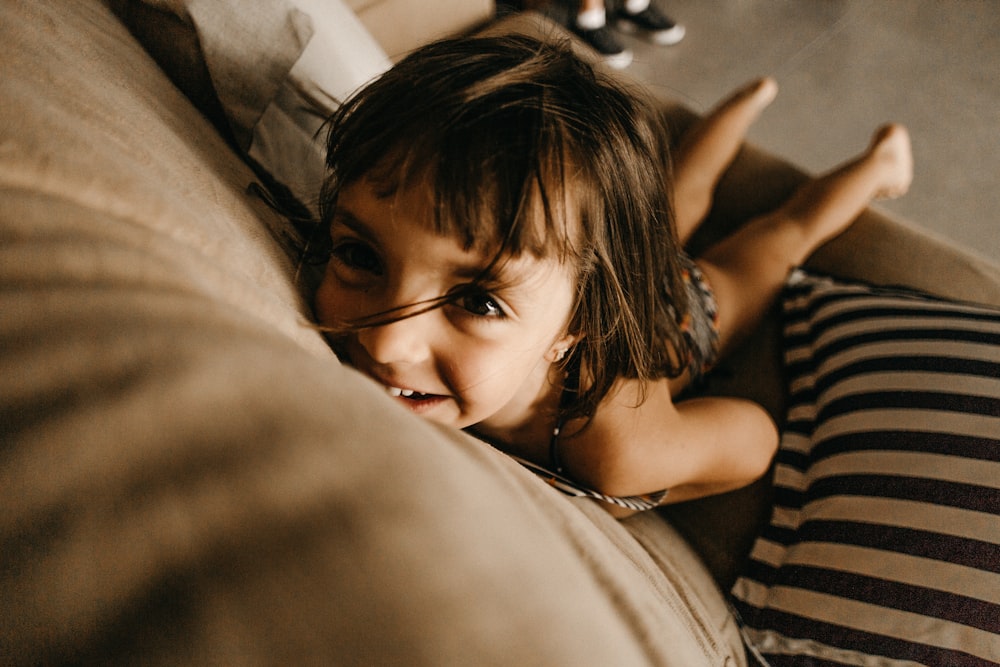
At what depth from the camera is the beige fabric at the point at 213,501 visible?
175 millimetres

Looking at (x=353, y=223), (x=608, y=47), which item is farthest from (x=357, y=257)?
(x=608, y=47)

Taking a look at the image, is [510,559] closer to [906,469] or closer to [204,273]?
[204,273]

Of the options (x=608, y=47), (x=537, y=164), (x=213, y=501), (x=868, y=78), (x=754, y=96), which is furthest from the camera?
(x=608, y=47)

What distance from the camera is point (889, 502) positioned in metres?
0.73

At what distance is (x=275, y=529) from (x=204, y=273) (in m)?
0.13

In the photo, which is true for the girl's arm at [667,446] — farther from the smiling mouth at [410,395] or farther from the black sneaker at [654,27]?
the black sneaker at [654,27]

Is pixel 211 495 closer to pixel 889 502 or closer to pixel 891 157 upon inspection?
pixel 889 502

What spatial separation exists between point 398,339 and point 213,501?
367mm

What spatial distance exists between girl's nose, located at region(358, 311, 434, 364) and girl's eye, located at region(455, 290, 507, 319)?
3 centimetres

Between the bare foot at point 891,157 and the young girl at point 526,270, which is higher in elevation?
the young girl at point 526,270

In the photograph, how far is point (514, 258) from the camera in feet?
1.80

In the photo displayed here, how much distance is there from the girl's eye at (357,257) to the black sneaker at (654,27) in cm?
204

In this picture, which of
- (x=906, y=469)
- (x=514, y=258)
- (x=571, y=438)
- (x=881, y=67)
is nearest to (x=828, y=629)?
(x=906, y=469)

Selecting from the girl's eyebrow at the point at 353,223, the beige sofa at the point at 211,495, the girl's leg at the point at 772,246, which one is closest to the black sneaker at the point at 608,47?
the girl's leg at the point at 772,246
